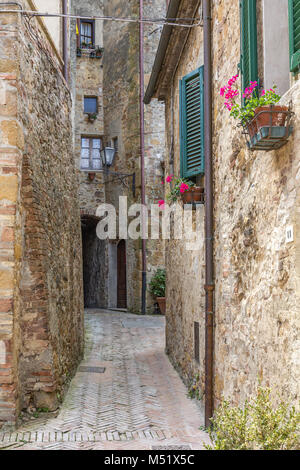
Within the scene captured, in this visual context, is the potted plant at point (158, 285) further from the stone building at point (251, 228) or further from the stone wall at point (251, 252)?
the stone wall at point (251, 252)

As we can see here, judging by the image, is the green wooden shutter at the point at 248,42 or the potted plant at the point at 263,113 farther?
the green wooden shutter at the point at 248,42

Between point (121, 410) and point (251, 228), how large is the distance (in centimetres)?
312

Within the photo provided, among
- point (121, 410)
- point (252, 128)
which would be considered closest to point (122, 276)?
point (121, 410)

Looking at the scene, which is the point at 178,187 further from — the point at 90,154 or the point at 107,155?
the point at 90,154

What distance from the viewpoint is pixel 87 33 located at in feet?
57.6

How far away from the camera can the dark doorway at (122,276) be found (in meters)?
16.8

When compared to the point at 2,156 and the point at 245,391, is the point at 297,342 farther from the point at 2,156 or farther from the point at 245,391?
the point at 2,156

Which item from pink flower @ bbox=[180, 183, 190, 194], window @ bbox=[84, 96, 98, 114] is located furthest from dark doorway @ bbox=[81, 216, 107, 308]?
pink flower @ bbox=[180, 183, 190, 194]

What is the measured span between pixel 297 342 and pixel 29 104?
14.3ft

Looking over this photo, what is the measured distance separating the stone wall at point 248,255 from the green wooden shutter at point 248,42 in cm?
10

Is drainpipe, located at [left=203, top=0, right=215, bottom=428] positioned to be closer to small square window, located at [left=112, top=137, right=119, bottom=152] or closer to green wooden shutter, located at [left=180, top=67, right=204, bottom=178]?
green wooden shutter, located at [left=180, top=67, right=204, bottom=178]

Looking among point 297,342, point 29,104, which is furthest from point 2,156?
point 297,342

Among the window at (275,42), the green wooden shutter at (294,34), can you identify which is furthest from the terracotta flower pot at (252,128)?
the window at (275,42)

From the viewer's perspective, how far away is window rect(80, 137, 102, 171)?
16.9 m
